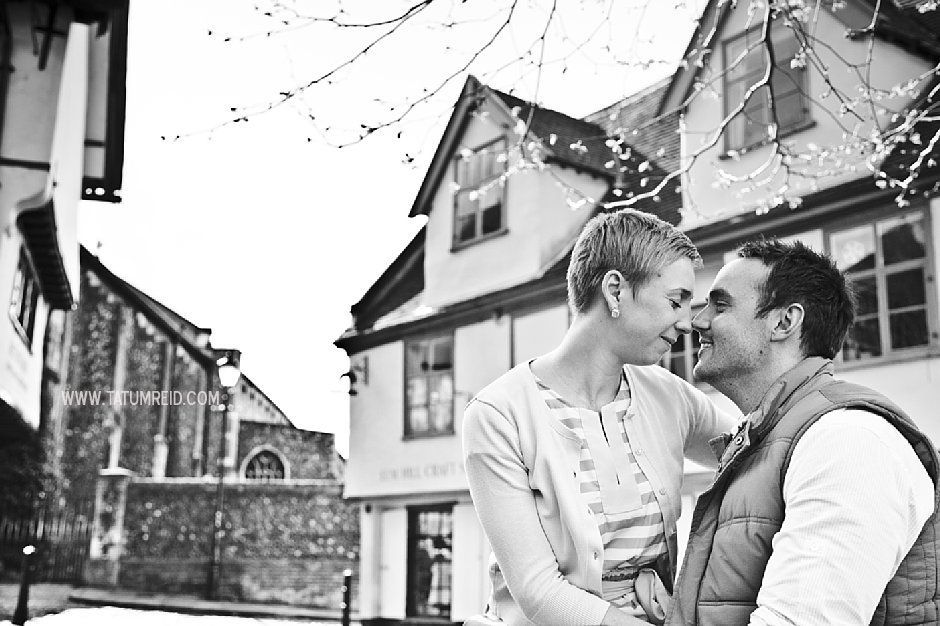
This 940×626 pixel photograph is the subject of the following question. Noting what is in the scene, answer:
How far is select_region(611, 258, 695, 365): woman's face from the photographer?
1.88 meters

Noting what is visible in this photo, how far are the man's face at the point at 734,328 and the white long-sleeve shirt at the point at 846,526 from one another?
35 centimetres

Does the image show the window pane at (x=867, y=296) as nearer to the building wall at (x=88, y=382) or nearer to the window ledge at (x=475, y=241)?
the window ledge at (x=475, y=241)

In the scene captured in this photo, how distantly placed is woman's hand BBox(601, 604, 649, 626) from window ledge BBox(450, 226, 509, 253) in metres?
10.1

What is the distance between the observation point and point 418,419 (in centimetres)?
1265

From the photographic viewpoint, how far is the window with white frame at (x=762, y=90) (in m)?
8.64

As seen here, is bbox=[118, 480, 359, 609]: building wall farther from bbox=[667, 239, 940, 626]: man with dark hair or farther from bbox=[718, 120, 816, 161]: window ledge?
bbox=[667, 239, 940, 626]: man with dark hair

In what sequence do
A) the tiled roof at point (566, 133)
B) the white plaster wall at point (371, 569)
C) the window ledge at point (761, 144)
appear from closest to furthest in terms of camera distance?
the window ledge at point (761, 144) → the tiled roof at point (566, 133) → the white plaster wall at point (371, 569)

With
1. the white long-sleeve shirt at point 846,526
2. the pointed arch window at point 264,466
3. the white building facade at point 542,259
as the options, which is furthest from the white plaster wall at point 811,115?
the pointed arch window at point 264,466

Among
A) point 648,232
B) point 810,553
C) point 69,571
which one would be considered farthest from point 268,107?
point 69,571

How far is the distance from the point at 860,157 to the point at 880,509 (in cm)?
702

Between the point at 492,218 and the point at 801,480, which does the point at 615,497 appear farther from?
the point at 492,218

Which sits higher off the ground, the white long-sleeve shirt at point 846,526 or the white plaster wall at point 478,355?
the white plaster wall at point 478,355

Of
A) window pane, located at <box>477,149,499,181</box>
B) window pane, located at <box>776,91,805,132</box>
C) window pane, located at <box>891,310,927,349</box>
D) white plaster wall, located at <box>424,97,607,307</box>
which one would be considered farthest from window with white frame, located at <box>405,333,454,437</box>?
window pane, located at <box>891,310,927,349</box>

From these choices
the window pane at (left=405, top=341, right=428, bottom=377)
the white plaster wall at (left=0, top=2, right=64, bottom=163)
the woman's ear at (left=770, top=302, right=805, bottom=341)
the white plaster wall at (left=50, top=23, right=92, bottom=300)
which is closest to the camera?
the woman's ear at (left=770, top=302, right=805, bottom=341)
